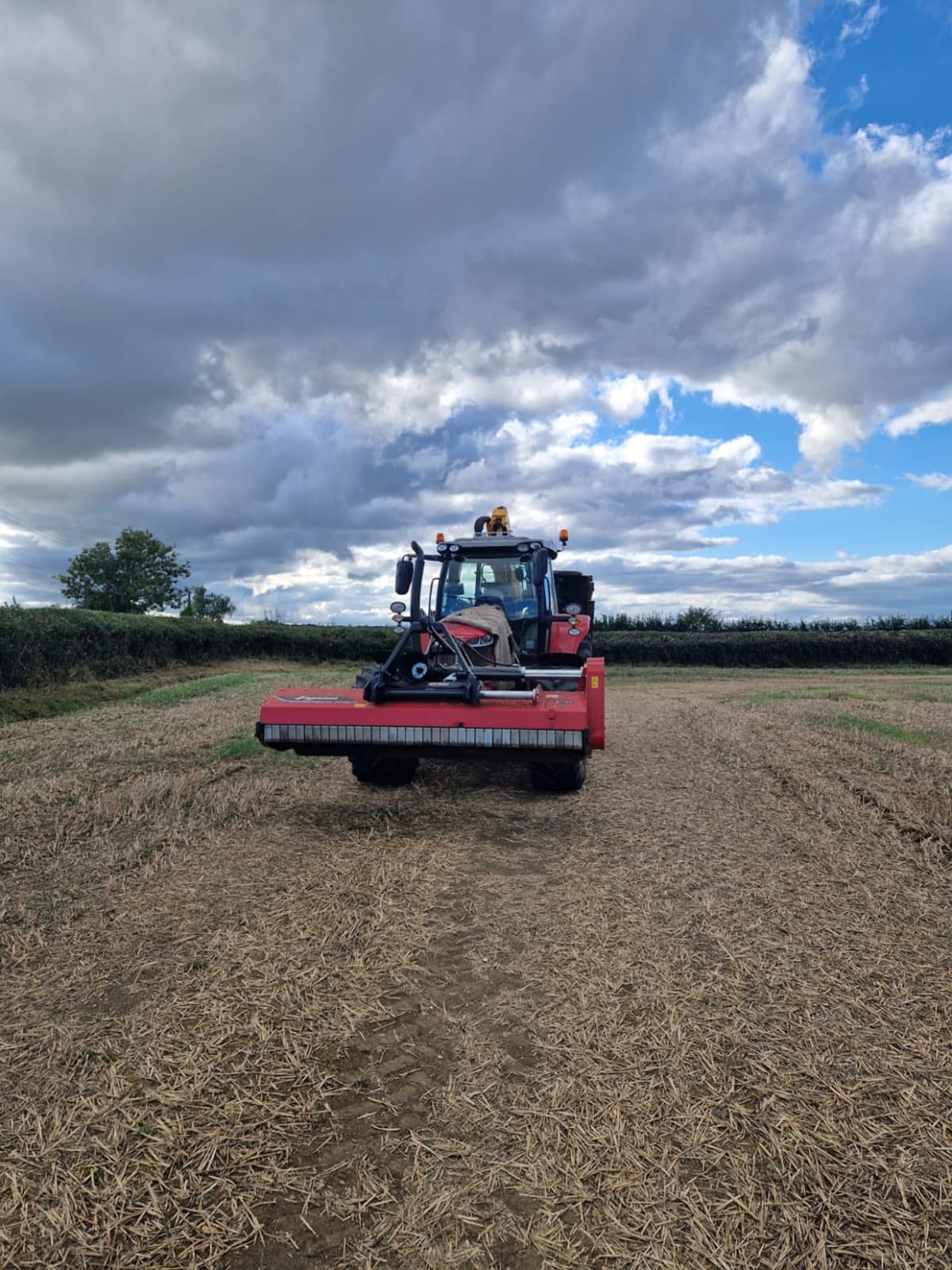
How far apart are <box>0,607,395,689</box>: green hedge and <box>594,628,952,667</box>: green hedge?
11.6 m

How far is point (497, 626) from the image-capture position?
304 inches

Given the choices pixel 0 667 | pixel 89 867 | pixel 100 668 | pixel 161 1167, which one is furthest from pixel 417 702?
pixel 100 668

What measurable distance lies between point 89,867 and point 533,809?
11.1ft

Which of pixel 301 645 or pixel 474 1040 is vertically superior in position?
pixel 301 645

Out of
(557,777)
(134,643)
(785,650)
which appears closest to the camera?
(557,777)

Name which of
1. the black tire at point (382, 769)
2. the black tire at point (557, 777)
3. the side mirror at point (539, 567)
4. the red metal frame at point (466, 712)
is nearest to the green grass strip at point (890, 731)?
the black tire at point (557, 777)

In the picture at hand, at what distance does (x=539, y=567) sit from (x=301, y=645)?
24.9 meters

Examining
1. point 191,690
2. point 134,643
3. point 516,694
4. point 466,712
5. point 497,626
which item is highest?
point 497,626

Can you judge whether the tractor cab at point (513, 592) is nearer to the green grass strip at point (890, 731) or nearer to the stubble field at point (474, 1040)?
the stubble field at point (474, 1040)

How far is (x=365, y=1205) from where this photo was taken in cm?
221

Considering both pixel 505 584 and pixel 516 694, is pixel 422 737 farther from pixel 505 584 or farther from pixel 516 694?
pixel 505 584

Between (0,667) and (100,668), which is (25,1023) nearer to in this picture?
(0,667)

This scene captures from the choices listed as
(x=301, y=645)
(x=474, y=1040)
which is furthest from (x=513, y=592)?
(x=301, y=645)

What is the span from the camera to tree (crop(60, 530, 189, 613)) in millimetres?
39156
